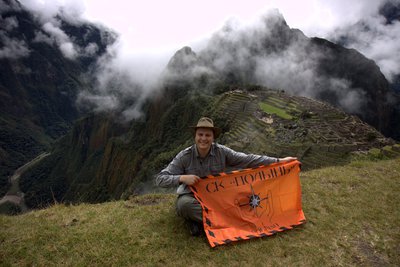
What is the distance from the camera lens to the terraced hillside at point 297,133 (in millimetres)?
33125

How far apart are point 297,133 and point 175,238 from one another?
36.5 meters

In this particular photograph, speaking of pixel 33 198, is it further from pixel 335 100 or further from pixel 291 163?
pixel 335 100

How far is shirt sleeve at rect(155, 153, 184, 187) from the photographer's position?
515cm

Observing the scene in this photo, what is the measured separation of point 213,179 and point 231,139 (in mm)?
36862

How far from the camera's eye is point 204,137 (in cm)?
521

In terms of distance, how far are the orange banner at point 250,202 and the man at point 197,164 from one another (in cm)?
19

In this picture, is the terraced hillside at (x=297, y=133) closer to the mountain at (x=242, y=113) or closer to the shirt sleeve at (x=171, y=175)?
the mountain at (x=242, y=113)

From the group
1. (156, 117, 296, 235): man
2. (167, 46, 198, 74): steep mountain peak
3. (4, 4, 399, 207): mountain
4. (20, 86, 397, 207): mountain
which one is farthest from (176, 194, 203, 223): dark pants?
(167, 46, 198, 74): steep mountain peak

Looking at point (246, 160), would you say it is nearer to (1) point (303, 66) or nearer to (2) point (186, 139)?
(2) point (186, 139)

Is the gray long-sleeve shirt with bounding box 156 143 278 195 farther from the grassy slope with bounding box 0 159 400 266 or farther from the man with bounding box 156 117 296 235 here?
the grassy slope with bounding box 0 159 400 266

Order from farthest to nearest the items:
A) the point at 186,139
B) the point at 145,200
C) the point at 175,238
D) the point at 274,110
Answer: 1. the point at 186,139
2. the point at 274,110
3. the point at 145,200
4. the point at 175,238

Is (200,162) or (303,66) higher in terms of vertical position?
(303,66)

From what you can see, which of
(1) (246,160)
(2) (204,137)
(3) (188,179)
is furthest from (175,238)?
(1) (246,160)

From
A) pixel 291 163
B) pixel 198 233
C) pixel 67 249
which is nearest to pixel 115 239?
pixel 67 249
